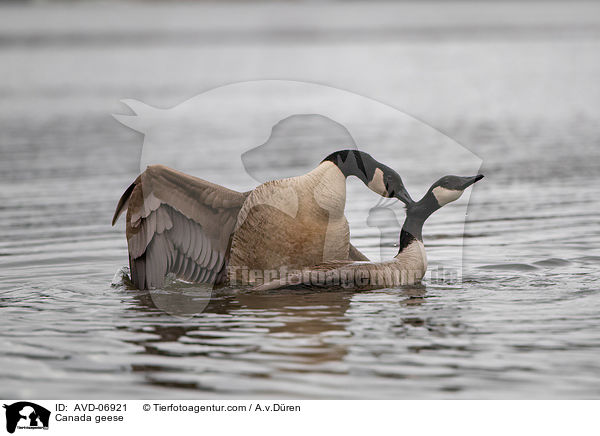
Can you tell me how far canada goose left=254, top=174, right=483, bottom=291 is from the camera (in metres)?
8.92

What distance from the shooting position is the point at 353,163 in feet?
29.4

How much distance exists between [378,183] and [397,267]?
0.80 m

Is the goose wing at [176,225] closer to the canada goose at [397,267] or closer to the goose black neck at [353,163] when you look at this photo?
the canada goose at [397,267]

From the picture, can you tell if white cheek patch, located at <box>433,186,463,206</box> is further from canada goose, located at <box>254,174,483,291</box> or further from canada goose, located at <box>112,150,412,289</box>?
canada goose, located at <box>112,150,412,289</box>

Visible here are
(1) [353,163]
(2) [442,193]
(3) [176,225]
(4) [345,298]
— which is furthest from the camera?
(3) [176,225]

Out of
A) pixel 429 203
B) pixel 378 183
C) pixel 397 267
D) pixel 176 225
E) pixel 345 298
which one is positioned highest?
pixel 378 183

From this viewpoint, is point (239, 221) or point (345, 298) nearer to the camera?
point (345, 298)

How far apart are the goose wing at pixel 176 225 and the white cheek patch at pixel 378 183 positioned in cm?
119

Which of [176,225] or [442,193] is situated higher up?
[442,193]
